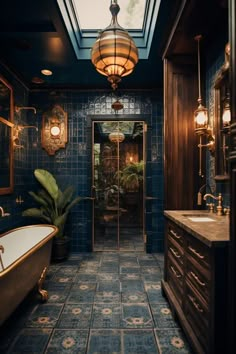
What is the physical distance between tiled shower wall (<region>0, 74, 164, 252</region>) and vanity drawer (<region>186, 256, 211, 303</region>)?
2321 mm

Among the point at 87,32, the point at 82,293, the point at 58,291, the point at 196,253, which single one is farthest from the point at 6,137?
the point at 196,253

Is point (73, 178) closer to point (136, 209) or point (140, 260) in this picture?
point (136, 209)

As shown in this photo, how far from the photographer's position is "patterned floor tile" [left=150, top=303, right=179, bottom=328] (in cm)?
201

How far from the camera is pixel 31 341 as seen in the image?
71.6 inches

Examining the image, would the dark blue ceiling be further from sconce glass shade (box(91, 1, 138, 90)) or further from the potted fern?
the potted fern

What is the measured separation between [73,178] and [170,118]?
211cm

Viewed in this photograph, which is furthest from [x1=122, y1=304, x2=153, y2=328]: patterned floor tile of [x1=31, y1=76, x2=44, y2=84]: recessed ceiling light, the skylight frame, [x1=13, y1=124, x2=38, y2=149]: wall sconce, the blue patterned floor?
[x1=31, y1=76, x2=44, y2=84]: recessed ceiling light

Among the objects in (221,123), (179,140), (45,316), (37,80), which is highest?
(37,80)

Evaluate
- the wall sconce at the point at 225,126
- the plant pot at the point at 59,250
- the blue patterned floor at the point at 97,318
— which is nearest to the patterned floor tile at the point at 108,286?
the blue patterned floor at the point at 97,318

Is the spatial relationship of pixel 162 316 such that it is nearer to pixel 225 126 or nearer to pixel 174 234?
pixel 174 234

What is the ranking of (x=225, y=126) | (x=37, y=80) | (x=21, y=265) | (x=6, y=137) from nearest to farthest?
(x=21, y=265), (x=225, y=126), (x=6, y=137), (x=37, y=80)

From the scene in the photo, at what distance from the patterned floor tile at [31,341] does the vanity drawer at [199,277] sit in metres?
1.22

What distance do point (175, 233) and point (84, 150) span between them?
2.43 meters

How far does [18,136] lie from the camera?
3652mm
